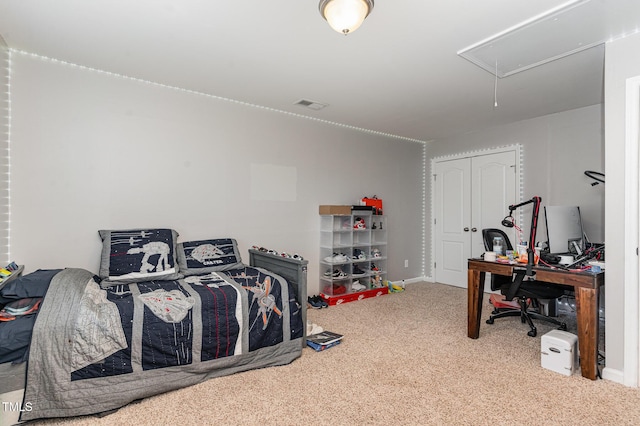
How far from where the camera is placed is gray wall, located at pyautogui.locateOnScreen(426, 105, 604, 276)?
387cm

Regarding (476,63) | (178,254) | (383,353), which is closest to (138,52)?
(178,254)

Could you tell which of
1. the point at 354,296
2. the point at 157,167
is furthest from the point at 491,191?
the point at 157,167

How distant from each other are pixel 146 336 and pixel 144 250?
3.42ft

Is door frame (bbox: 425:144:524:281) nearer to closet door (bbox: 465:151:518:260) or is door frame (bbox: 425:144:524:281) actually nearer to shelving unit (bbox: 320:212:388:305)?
closet door (bbox: 465:151:518:260)

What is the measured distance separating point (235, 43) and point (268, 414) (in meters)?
2.45

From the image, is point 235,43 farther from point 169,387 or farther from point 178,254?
point 169,387

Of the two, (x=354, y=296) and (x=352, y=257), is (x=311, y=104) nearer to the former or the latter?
(x=352, y=257)

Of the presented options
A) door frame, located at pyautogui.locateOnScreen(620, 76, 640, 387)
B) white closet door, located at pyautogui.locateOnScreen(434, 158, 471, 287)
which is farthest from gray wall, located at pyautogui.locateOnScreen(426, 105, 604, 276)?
door frame, located at pyautogui.locateOnScreen(620, 76, 640, 387)

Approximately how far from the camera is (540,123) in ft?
14.2

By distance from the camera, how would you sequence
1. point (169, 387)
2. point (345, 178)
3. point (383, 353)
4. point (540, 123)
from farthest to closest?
1. point (345, 178)
2. point (540, 123)
3. point (383, 353)
4. point (169, 387)

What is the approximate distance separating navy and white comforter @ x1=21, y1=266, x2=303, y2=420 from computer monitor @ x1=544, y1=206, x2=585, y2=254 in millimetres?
2286

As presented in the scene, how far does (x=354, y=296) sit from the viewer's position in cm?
434

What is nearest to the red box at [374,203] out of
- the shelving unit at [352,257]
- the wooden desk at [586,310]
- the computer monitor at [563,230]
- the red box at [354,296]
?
the shelving unit at [352,257]

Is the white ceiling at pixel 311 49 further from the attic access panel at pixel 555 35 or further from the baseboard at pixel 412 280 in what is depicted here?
the baseboard at pixel 412 280
